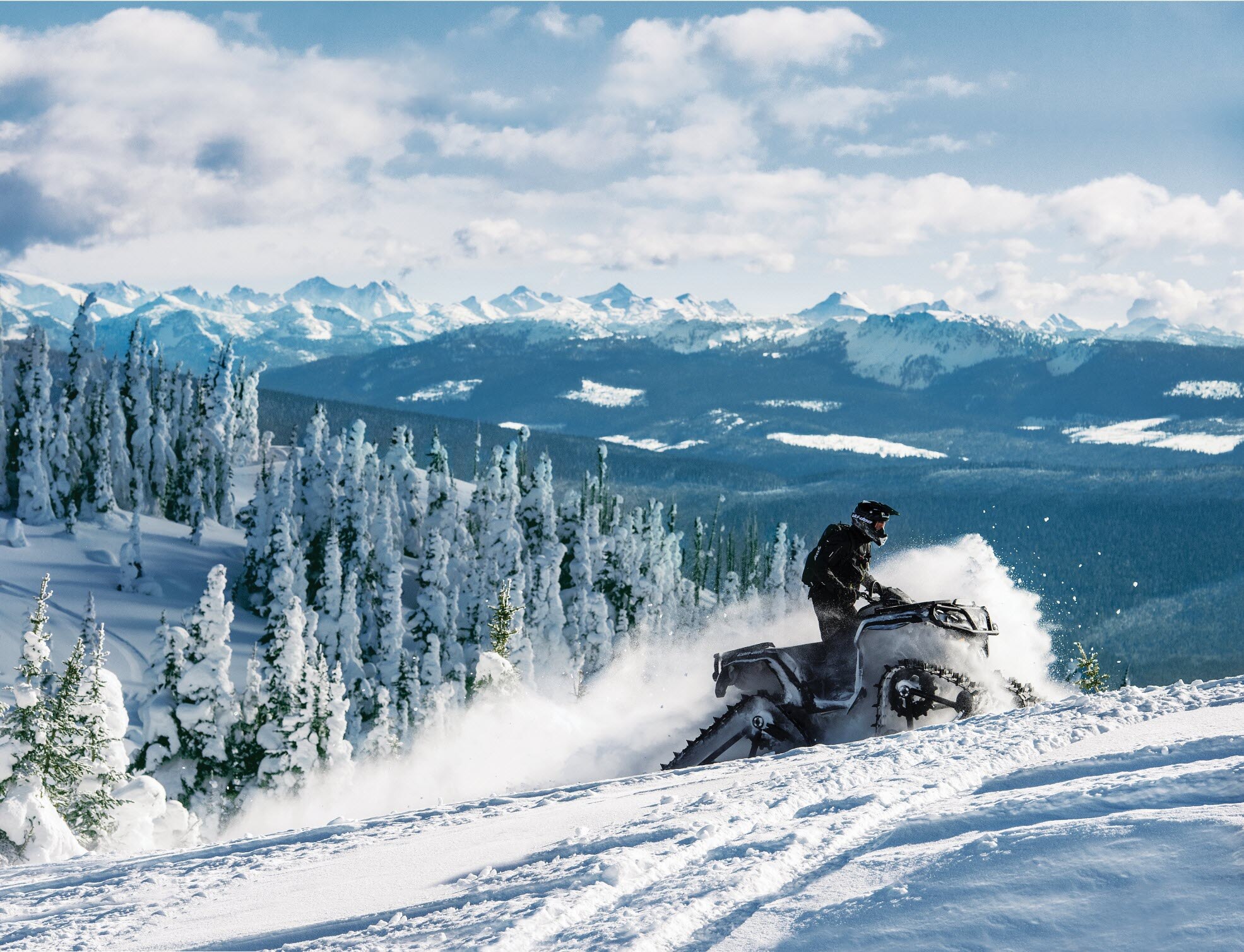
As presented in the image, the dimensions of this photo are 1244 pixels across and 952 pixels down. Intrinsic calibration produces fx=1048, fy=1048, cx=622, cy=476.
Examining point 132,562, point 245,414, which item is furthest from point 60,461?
point 245,414

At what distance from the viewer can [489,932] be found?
473cm

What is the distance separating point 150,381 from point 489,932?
93.4m

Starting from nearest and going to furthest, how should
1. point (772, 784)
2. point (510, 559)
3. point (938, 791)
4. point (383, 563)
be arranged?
point (938, 791) < point (772, 784) < point (510, 559) < point (383, 563)

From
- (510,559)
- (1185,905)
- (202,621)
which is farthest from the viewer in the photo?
(510,559)

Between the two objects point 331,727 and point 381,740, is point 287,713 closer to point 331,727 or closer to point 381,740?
point 331,727

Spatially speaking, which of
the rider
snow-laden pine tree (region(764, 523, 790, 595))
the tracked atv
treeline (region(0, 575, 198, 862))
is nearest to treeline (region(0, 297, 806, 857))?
snow-laden pine tree (region(764, 523, 790, 595))

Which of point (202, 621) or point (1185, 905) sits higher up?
point (1185, 905)

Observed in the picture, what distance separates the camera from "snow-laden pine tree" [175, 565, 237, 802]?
32.3 meters

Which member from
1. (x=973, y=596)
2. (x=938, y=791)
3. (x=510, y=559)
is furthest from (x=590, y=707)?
(x=510, y=559)

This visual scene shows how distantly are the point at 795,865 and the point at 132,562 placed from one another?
62990 millimetres

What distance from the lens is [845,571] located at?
1157 centimetres

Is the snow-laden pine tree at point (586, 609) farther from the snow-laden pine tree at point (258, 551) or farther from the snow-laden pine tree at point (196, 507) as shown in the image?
the snow-laden pine tree at point (196, 507)

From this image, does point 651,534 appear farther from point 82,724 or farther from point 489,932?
point 489,932

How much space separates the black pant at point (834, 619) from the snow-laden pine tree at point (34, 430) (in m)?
60.5
